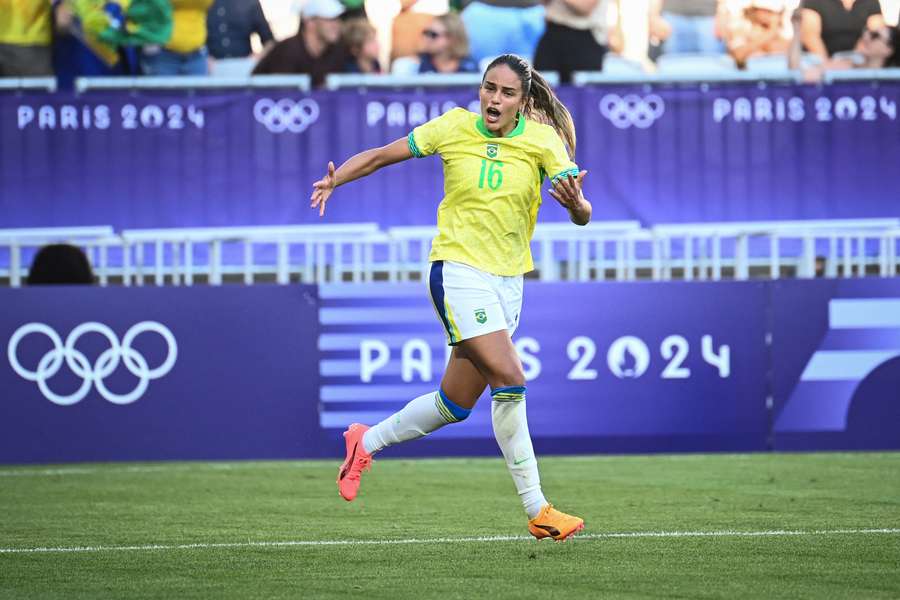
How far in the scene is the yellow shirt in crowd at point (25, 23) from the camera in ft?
49.7

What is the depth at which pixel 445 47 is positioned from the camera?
1551cm

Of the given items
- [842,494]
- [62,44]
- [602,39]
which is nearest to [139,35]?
[62,44]

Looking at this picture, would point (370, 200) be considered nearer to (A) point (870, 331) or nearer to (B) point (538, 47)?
(B) point (538, 47)

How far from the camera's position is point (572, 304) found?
40.0 ft

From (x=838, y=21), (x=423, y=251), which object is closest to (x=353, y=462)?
(x=423, y=251)

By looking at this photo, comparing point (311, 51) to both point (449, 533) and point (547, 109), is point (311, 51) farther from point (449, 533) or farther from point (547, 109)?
point (449, 533)

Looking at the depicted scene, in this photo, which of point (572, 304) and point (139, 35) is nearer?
point (572, 304)

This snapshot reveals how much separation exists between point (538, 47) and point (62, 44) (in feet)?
15.0

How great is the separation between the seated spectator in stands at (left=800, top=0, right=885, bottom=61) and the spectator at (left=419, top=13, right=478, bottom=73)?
11.1 ft

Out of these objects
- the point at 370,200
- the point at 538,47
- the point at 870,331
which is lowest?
the point at 870,331

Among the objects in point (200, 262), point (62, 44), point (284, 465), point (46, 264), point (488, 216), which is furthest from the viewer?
point (62, 44)

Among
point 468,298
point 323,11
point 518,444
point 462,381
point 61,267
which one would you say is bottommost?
point 518,444

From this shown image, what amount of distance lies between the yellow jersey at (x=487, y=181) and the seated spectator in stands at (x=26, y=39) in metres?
9.39

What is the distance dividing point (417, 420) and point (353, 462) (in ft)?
1.17
